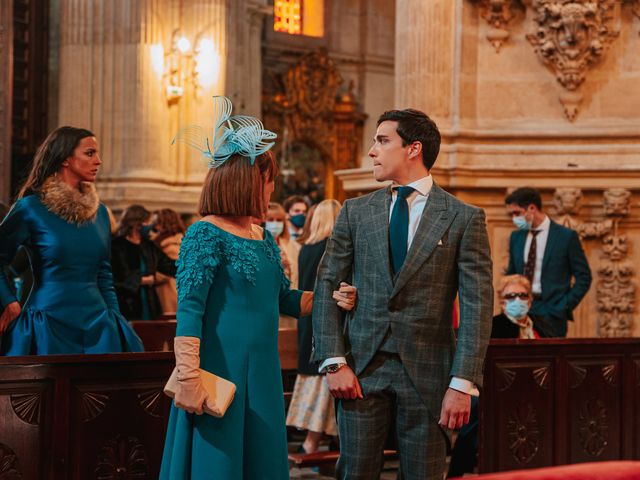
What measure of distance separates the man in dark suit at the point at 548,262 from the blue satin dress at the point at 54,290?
3.46m

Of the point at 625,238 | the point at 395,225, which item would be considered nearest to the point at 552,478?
the point at 395,225

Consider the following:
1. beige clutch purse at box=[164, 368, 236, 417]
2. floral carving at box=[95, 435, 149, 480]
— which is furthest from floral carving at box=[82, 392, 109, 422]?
beige clutch purse at box=[164, 368, 236, 417]

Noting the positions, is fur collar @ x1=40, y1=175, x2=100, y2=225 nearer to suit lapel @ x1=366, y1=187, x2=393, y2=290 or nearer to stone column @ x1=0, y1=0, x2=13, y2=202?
suit lapel @ x1=366, y1=187, x2=393, y2=290

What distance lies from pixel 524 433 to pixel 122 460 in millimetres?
2384

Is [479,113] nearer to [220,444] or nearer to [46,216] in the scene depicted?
[46,216]

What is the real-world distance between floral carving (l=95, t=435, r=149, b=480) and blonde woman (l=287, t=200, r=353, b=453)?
2.81 metres

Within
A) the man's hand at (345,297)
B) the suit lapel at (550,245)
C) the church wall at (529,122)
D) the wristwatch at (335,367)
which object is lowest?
the wristwatch at (335,367)

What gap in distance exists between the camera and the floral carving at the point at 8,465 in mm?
4699

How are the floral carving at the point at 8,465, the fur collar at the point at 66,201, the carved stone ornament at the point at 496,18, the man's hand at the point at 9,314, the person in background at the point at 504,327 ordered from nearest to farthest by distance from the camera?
the floral carving at the point at 8,465 → the man's hand at the point at 9,314 → the fur collar at the point at 66,201 → the person in background at the point at 504,327 → the carved stone ornament at the point at 496,18

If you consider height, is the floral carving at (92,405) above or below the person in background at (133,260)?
below

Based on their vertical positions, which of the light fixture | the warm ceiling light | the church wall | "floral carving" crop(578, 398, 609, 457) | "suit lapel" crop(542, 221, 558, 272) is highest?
the warm ceiling light

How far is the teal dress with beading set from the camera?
402cm

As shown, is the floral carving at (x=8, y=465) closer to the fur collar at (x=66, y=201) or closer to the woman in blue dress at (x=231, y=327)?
the woman in blue dress at (x=231, y=327)

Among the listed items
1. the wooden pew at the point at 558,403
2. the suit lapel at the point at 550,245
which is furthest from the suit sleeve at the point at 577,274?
the wooden pew at the point at 558,403
